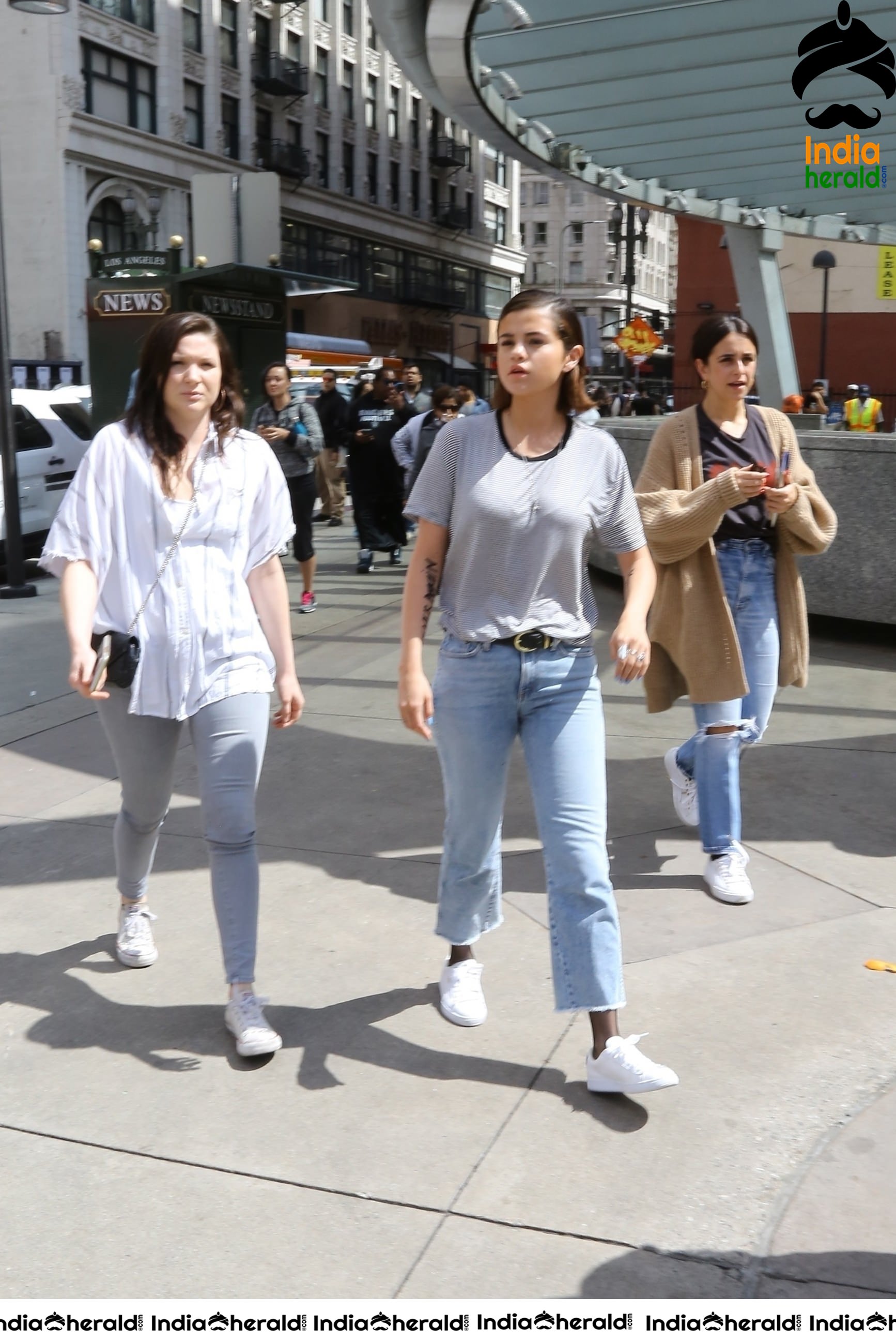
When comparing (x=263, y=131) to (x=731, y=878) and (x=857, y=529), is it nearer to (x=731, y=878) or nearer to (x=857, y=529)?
(x=857, y=529)

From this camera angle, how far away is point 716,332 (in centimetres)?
434

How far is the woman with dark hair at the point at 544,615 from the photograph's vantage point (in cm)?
318

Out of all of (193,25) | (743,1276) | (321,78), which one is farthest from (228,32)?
(743,1276)

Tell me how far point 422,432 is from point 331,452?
19.5 feet

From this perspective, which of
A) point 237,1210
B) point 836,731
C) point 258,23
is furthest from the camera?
point 258,23

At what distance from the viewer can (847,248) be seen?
38594 mm

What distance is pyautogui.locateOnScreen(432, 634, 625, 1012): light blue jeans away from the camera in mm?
3170

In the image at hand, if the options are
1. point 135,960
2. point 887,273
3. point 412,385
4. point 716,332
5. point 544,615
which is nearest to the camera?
point 544,615

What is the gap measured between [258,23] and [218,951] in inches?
2031

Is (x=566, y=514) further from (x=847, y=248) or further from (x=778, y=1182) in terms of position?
(x=847, y=248)

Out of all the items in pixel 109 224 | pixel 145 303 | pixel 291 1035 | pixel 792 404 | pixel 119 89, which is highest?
pixel 119 89

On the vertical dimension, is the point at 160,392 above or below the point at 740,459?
above

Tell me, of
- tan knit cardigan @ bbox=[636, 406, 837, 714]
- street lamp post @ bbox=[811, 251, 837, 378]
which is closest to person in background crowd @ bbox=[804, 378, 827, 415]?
street lamp post @ bbox=[811, 251, 837, 378]

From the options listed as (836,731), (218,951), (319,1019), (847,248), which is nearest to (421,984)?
(319,1019)
